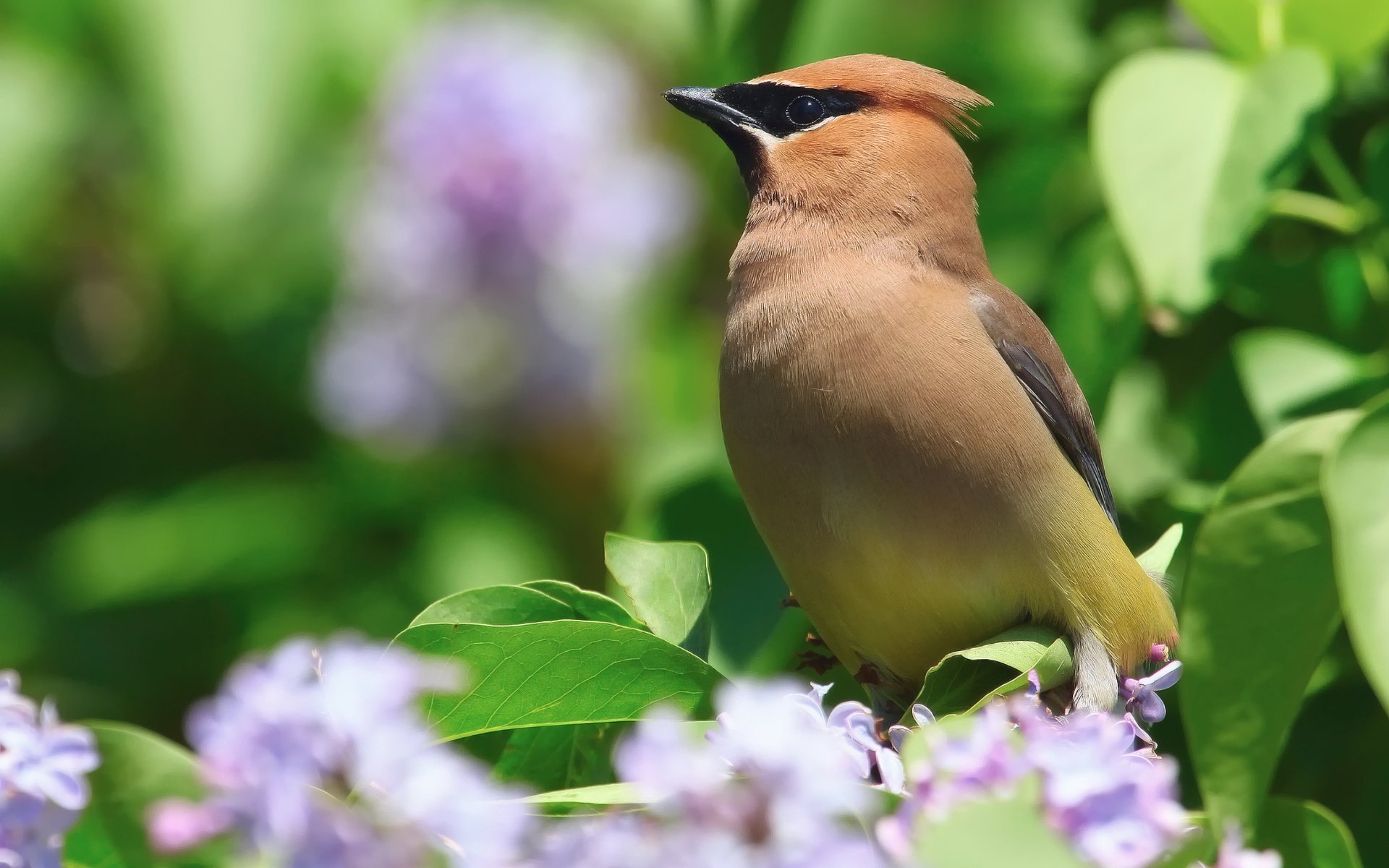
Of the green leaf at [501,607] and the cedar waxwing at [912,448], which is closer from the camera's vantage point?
the green leaf at [501,607]

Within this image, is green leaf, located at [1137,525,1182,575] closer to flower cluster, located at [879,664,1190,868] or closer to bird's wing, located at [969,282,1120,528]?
bird's wing, located at [969,282,1120,528]

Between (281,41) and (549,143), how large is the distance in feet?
4.21

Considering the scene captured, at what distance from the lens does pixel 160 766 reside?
1.90 m

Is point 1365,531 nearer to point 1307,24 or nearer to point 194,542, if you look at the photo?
point 1307,24

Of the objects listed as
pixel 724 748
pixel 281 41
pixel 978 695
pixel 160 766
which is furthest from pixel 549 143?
pixel 724 748

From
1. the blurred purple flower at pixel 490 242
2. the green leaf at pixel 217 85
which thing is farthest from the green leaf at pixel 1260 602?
the blurred purple flower at pixel 490 242

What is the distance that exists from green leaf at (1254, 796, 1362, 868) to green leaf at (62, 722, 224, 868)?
1446 millimetres

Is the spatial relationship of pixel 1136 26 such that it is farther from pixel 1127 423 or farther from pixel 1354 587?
pixel 1354 587

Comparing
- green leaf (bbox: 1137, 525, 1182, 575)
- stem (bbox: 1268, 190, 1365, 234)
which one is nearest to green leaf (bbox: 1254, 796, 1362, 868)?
green leaf (bbox: 1137, 525, 1182, 575)

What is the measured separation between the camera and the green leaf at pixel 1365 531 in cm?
204

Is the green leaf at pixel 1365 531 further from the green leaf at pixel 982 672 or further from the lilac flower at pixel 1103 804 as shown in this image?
the lilac flower at pixel 1103 804

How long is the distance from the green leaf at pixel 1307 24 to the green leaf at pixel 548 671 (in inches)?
63.8

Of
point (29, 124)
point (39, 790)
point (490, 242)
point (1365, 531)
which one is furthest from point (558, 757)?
point (29, 124)

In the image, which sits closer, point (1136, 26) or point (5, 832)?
point (5, 832)
